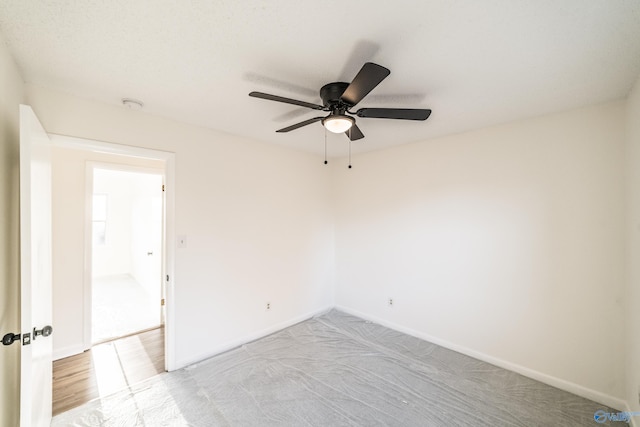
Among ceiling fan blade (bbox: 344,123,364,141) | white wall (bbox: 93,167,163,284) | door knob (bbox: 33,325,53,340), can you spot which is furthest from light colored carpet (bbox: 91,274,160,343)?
ceiling fan blade (bbox: 344,123,364,141)

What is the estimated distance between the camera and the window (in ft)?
20.5

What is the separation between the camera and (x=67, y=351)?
9.14 feet

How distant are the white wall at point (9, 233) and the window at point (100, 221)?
18.9 ft

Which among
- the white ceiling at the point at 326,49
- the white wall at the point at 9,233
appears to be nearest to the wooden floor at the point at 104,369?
the white wall at the point at 9,233

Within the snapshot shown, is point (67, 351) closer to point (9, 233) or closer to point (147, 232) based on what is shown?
point (9, 233)

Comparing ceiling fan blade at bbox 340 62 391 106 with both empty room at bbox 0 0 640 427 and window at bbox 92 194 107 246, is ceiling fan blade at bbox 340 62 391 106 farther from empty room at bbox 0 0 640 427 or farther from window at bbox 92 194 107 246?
window at bbox 92 194 107 246

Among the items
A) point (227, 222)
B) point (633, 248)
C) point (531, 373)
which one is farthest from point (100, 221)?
point (633, 248)

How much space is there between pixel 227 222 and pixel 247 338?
1.41m

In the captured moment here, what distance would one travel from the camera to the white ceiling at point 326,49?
115 centimetres

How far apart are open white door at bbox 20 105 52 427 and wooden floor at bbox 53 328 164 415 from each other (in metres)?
0.51

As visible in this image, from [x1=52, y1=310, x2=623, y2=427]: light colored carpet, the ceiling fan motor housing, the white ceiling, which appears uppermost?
the white ceiling

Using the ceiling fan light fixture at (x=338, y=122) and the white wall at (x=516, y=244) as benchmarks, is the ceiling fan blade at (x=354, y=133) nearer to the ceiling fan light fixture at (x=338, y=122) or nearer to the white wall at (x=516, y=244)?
the ceiling fan light fixture at (x=338, y=122)

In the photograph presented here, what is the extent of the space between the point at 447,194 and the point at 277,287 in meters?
2.40

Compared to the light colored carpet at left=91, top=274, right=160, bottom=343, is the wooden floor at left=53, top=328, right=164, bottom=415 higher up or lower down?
lower down
